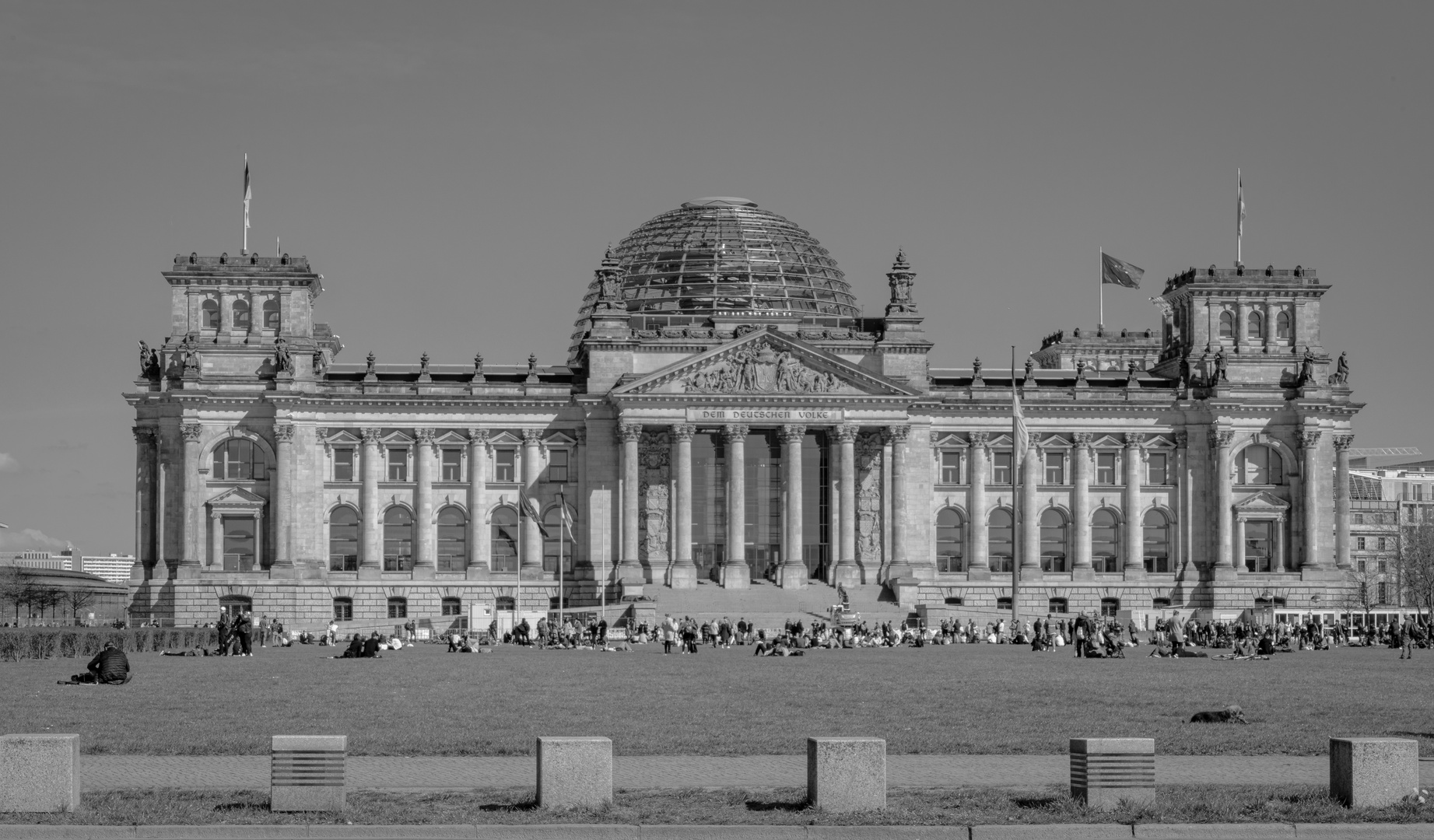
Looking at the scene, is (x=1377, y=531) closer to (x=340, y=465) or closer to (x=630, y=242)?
(x=630, y=242)

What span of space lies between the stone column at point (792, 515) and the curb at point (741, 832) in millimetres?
90245

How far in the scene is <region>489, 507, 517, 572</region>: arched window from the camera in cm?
12319

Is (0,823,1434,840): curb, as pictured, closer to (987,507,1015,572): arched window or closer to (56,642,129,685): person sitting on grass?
(56,642,129,685): person sitting on grass

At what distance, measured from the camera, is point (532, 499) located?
121562mm

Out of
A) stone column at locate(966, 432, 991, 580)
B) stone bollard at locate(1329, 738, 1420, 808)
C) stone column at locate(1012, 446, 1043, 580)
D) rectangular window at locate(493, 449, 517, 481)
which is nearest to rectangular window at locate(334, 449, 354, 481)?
rectangular window at locate(493, 449, 517, 481)

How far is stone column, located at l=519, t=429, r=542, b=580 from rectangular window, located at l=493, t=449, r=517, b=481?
0.96 m

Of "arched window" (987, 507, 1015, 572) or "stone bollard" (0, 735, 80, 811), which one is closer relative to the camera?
"stone bollard" (0, 735, 80, 811)

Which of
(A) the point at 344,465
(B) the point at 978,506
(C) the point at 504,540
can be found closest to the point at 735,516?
(C) the point at 504,540

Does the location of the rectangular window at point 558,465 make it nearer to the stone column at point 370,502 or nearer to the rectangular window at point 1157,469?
the stone column at point 370,502

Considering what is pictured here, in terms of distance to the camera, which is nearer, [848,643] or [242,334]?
[848,643]

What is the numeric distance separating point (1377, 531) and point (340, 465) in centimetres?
9932

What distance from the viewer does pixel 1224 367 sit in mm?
126062

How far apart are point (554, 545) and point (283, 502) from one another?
1576 cm

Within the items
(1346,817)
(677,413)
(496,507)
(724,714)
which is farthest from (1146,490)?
(1346,817)
